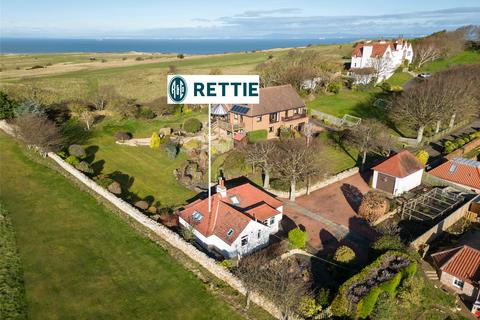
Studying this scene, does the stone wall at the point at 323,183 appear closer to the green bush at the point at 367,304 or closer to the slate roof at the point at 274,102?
the slate roof at the point at 274,102

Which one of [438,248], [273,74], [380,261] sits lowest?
[438,248]

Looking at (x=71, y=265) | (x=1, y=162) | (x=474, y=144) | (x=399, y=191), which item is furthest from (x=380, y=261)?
(x=1, y=162)

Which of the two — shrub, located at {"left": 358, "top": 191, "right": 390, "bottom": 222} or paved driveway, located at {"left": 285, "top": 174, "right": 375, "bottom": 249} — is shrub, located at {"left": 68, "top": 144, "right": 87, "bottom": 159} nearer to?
paved driveway, located at {"left": 285, "top": 174, "right": 375, "bottom": 249}

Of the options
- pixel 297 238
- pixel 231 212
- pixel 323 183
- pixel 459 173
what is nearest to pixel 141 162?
pixel 231 212

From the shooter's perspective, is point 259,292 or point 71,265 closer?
point 259,292

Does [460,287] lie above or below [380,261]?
below

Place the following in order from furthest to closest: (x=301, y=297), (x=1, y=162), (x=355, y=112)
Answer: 1. (x=355, y=112)
2. (x=1, y=162)
3. (x=301, y=297)

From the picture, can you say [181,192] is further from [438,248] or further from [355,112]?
[355,112]

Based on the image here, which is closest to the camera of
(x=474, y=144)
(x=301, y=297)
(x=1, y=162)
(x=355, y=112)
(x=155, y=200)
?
(x=301, y=297)

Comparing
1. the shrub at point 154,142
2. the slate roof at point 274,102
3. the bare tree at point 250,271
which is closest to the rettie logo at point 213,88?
the bare tree at point 250,271
